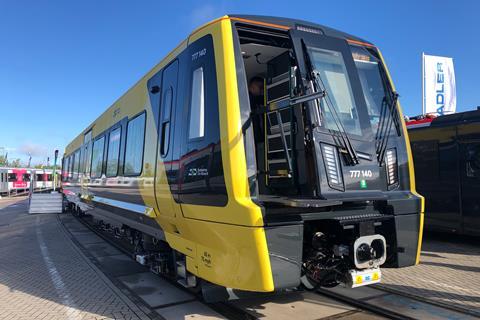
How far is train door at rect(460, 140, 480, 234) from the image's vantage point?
339 inches

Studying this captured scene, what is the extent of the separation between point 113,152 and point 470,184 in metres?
7.51

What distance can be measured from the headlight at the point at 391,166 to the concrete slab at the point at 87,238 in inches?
349

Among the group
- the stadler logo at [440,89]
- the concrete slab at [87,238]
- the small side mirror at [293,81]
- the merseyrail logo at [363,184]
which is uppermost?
the stadler logo at [440,89]

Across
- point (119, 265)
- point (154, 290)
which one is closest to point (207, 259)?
point (154, 290)

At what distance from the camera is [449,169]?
361 inches

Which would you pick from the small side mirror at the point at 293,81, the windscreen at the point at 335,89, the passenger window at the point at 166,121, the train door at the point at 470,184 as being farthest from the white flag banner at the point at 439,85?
the small side mirror at the point at 293,81

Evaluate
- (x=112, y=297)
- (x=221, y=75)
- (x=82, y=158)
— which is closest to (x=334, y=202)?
(x=221, y=75)

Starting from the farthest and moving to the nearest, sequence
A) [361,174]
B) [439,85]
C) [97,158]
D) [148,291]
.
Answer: [439,85]
[97,158]
[148,291]
[361,174]

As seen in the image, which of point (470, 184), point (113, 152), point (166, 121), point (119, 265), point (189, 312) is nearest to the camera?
point (189, 312)

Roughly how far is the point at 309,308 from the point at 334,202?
1.90 m

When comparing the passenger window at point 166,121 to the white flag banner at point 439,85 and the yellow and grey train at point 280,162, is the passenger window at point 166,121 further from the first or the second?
the white flag banner at point 439,85

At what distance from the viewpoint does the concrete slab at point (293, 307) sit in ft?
15.3

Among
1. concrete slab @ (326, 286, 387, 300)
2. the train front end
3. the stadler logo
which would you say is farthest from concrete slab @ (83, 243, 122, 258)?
the stadler logo

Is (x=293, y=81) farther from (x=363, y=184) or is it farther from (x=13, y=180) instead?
(x=13, y=180)
